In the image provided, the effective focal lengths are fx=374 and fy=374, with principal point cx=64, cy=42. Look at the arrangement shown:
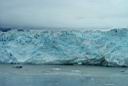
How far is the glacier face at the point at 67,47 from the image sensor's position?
205 ft

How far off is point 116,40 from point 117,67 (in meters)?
4.52

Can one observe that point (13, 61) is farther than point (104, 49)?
A: Yes

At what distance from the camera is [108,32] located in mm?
65938

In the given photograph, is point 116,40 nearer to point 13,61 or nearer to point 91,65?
point 91,65

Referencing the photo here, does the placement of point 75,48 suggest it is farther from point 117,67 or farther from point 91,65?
point 117,67

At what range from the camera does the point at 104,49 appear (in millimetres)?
63219

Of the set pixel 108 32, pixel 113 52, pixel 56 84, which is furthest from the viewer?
pixel 108 32

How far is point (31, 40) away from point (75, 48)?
8.57m

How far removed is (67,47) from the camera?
66.0m

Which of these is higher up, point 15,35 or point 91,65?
point 15,35

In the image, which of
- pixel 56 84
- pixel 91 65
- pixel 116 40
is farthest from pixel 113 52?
pixel 56 84

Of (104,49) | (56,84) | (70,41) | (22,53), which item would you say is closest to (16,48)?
(22,53)

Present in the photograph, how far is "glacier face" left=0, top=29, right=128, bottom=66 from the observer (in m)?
62.4

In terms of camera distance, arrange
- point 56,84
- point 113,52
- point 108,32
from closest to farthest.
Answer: point 56,84 < point 113,52 < point 108,32
